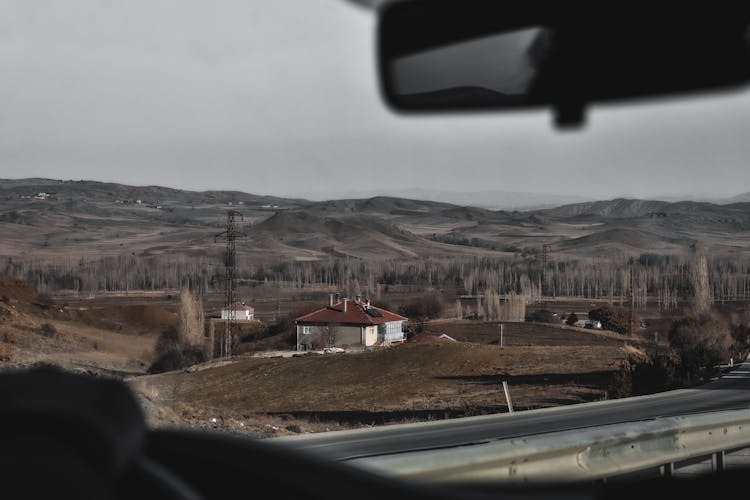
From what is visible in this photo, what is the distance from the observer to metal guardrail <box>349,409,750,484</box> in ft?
18.5

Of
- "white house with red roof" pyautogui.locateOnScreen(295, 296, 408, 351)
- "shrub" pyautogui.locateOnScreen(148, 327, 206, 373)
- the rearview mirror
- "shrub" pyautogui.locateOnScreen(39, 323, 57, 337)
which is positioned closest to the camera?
the rearview mirror

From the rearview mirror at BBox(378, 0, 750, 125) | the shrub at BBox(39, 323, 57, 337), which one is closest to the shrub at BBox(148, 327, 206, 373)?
the shrub at BBox(39, 323, 57, 337)

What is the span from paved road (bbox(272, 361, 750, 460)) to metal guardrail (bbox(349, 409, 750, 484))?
388 cm

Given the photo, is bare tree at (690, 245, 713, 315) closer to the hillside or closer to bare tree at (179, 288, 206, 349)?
bare tree at (179, 288, 206, 349)

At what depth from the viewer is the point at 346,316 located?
74375 millimetres

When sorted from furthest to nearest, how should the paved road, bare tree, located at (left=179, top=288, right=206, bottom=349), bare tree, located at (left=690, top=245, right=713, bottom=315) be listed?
1. bare tree, located at (left=690, top=245, right=713, bottom=315)
2. bare tree, located at (left=179, top=288, right=206, bottom=349)
3. the paved road

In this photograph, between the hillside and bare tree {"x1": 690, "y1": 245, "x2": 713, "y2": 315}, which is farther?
bare tree {"x1": 690, "y1": 245, "x2": 713, "y2": 315}

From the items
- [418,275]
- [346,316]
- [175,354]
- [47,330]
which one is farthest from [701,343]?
[418,275]

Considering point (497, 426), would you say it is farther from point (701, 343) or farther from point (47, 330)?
point (47, 330)

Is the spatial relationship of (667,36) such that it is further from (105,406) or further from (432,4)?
(105,406)

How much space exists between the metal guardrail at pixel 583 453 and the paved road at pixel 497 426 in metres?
3.88

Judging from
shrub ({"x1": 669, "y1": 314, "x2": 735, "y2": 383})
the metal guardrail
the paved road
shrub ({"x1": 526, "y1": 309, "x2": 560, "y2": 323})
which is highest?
the metal guardrail

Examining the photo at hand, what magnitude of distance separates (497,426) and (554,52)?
16223mm

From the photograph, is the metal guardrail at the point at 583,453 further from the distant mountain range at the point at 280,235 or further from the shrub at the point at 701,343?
the distant mountain range at the point at 280,235
